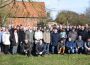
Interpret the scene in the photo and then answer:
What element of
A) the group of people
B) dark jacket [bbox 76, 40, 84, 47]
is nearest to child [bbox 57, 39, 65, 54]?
the group of people

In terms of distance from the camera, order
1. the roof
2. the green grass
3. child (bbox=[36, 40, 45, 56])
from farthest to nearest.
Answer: child (bbox=[36, 40, 45, 56])
the green grass
the roof

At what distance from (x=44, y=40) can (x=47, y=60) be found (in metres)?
2.47

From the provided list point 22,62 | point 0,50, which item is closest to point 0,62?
point 22,62

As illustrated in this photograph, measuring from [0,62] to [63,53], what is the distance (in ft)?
15.4

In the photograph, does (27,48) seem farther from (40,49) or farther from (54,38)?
(54,38)

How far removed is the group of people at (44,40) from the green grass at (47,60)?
780 mm

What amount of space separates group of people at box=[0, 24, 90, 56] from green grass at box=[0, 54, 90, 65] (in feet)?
2.56

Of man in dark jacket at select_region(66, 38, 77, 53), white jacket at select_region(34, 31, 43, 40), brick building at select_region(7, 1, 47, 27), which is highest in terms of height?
brick building at select_region(7, 1, 47, 27)

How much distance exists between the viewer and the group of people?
69.0 ft

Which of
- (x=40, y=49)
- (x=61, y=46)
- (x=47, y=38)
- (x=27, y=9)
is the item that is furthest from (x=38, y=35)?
(x=27, y=9)

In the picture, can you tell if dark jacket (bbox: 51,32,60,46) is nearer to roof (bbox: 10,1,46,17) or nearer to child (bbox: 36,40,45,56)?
child (bbox: 36,40,45,56)

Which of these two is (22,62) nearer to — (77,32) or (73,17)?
(77,32)

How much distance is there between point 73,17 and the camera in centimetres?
6525

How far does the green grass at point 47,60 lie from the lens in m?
18.3
